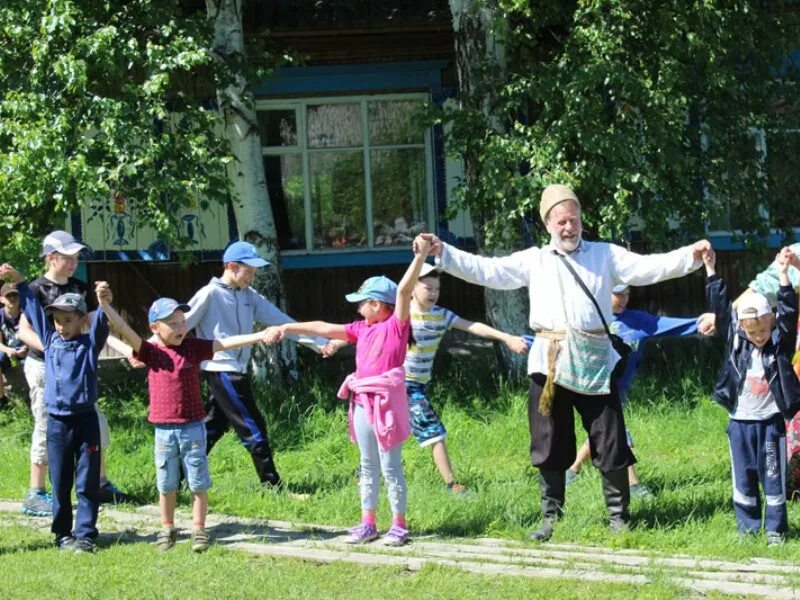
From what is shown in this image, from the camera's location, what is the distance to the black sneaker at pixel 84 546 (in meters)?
7.02

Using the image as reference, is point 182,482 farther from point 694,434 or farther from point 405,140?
point 405,140

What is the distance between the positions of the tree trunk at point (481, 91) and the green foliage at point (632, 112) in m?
0.02

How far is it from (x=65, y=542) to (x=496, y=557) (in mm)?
2582

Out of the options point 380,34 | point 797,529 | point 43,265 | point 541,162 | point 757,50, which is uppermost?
point 380,34

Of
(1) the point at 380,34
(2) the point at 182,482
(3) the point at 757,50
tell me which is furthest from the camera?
(1) the point at 380,34

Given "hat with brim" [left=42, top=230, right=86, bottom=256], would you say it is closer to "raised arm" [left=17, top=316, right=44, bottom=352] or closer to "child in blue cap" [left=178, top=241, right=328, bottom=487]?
"raised arm" [left=17, top=316, right=44, bottom=352]

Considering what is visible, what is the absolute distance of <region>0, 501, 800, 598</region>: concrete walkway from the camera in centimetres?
589

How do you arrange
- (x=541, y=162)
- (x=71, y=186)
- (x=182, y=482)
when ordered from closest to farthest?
(x=182, y=482) → (x=71, y=186) → (x=541, y=162)

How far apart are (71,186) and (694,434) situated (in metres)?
5.28

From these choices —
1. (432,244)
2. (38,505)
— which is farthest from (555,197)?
(38,505)

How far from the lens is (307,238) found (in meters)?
15.1

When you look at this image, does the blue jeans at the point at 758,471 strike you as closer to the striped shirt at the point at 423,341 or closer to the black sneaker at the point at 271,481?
the striped shirt at the point at 423,341

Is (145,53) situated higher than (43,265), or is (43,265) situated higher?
(145,53)

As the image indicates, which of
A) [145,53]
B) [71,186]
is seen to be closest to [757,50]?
[145,53]
